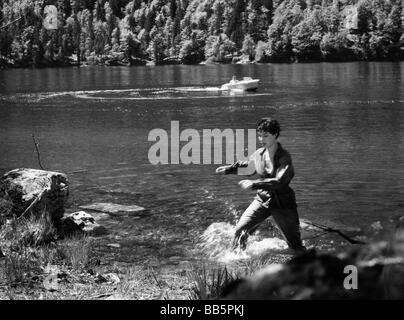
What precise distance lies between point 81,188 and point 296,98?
148 feet

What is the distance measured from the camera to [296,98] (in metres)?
61.0

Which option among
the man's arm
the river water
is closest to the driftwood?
the river water

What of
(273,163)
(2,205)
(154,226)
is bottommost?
(154,226)

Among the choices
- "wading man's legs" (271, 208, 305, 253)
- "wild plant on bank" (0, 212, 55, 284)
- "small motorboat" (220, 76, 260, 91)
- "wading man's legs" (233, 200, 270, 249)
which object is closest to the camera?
"wild plant on bank" (0, 212, 55, 284)

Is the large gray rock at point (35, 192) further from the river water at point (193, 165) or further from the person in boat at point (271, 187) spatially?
the person in boat at point (271, 187)

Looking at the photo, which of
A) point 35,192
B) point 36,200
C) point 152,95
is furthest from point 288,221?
point 152,95

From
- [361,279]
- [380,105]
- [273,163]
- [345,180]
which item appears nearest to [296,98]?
[380,105]

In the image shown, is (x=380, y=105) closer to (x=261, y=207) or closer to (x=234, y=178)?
(x=234, y=178)

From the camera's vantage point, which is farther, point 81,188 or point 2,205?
point 81,188

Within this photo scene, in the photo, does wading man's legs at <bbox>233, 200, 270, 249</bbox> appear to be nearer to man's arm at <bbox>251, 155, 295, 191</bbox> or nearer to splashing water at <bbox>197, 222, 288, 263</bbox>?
splashing water at <bbox>197, 222, 288, 263</bbox>

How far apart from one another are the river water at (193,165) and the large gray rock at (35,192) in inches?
57.2

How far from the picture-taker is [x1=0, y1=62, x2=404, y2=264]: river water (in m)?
14.3

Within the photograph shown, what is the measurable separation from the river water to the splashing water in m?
0.32

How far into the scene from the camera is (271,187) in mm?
9133
